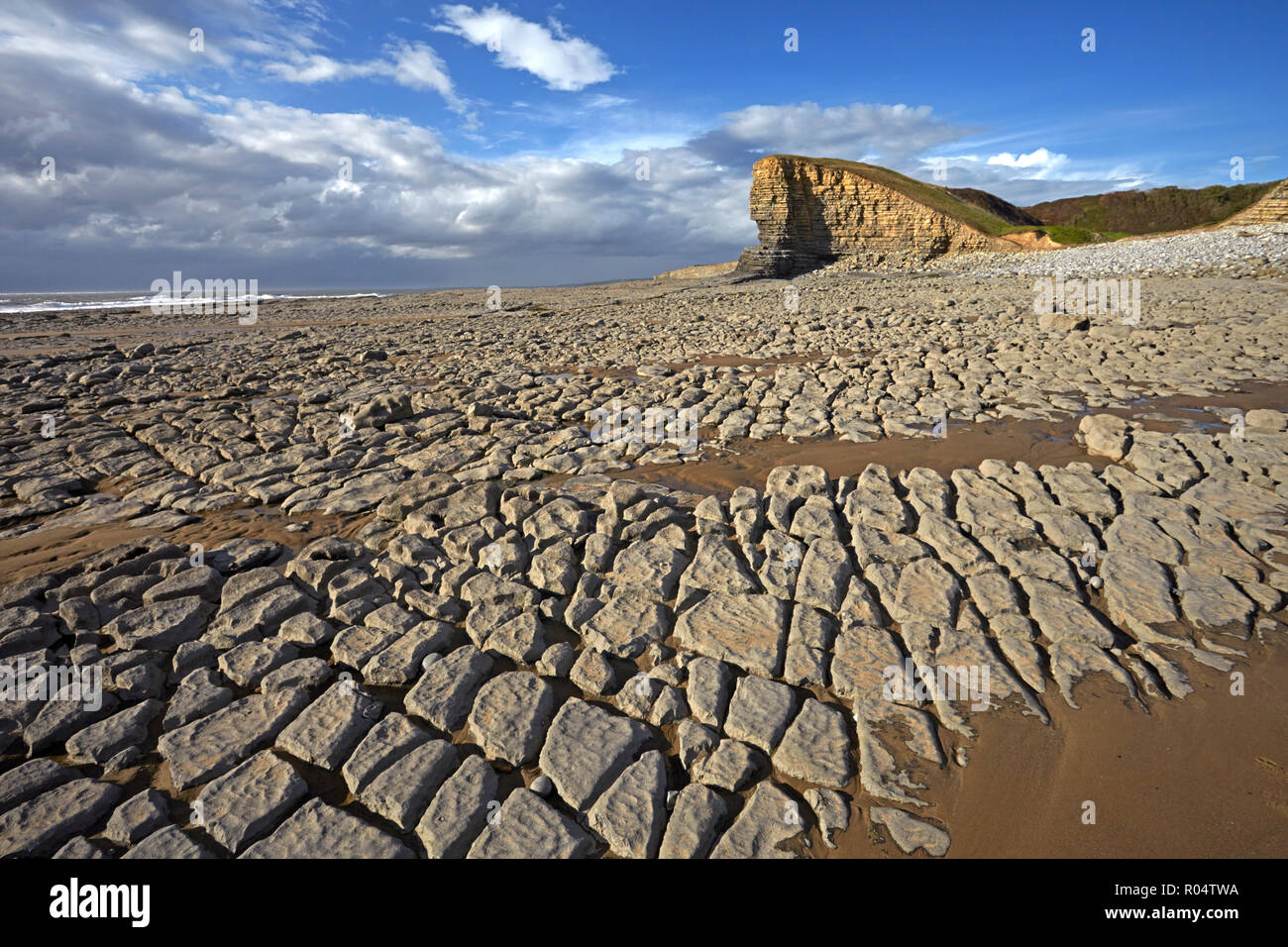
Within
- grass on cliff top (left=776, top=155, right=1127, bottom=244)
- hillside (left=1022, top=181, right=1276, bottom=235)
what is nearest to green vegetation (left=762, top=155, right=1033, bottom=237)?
grass on cliff top (left=776, top=155, right=1127, bottom=244)

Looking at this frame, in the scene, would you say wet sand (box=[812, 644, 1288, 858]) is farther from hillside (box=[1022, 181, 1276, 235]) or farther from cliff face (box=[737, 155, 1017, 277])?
hillside (box=[1022, 181, 1276, 235])

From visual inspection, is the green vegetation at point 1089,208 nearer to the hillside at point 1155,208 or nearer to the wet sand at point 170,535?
the hillside at point 1155,208

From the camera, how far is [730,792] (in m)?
2.40

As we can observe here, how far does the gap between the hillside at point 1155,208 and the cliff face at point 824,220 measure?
21985 mm

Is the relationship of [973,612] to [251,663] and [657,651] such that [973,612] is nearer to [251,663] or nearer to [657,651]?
[657,651]

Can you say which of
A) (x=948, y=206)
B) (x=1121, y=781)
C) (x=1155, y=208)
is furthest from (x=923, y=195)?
(x=1121, y=781)

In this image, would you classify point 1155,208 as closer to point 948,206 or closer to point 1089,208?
point 1089,208

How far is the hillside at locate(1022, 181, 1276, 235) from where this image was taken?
154 feet

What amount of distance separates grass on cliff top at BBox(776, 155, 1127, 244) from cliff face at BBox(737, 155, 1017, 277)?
0.55 m

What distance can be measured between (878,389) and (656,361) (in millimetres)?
3895

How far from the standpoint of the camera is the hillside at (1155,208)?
46812mm

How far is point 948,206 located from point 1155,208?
33172 mm

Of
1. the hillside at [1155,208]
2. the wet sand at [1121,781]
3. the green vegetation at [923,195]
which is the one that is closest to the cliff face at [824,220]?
the green vegetation at [923,195]

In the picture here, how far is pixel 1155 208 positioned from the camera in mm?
50000
